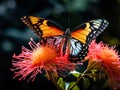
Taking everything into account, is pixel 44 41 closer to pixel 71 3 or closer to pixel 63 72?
pixel 63 72

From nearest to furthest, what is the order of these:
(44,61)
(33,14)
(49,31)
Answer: (44,61)
(49,31)
(33,14)

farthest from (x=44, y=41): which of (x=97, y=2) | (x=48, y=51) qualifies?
(x=97, y=2)

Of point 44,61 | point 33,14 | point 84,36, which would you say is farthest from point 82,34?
point 33,14

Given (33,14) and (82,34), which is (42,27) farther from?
(33,14)

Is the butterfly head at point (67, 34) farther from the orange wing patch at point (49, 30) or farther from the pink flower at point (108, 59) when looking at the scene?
the pink flower at point (108, 59)

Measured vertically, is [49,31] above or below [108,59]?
above

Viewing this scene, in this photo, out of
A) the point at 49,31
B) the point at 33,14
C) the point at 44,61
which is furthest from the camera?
the point at 33,14

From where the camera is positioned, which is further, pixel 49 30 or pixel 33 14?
pixel 33 14
